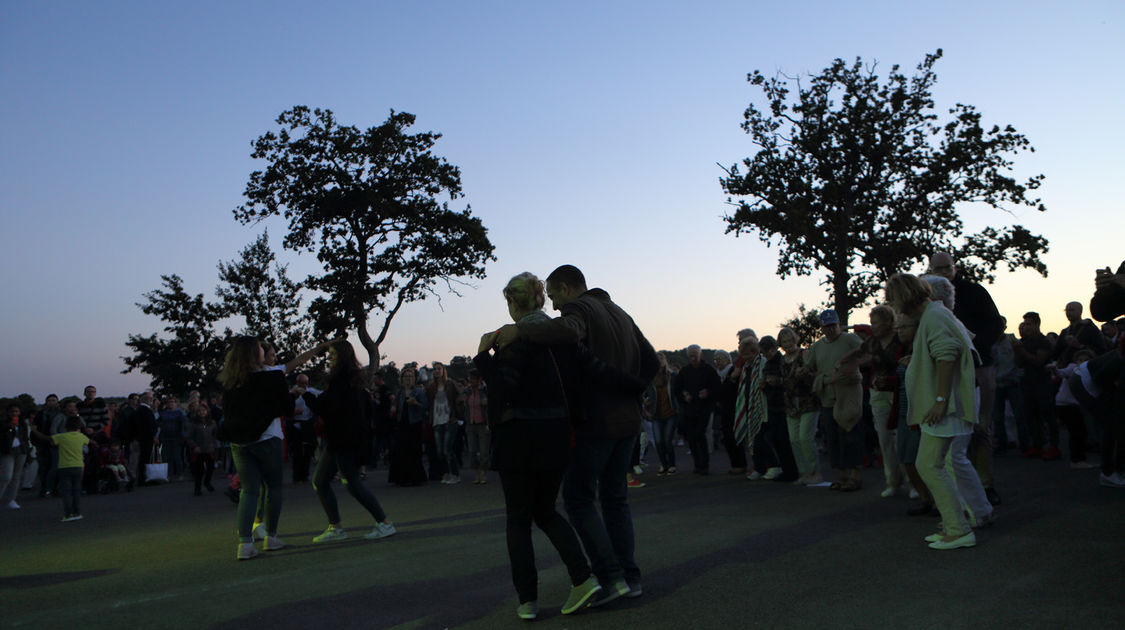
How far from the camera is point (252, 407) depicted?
282 inches

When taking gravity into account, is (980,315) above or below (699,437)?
above

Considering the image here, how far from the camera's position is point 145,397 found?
18016mm

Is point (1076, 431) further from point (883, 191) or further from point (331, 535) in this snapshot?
point (883, 191)

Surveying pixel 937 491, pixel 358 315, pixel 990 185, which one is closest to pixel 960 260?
pixel 990 185

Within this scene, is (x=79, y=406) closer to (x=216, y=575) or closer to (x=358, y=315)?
(x=216, y=575)

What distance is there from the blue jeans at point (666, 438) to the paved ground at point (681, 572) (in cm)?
314

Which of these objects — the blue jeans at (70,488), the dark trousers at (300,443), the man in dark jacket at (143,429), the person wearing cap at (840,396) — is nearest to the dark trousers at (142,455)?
the man in dark jacket at (143,429)

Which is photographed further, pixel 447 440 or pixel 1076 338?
pixel 447 440

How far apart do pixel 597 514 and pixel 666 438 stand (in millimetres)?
8200

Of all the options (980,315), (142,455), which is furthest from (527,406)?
(142,455)

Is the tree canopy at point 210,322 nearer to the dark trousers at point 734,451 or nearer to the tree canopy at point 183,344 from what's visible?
the tree canopy at point 183,344

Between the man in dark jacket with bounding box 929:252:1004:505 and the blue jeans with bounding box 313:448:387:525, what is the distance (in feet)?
17.3

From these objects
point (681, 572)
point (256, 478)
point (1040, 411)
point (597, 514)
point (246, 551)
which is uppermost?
point (1040, 411)

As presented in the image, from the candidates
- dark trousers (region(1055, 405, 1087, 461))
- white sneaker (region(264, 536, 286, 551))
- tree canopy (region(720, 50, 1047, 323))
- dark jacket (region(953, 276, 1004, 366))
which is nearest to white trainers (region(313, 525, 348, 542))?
white sneaker (region(264, 536, 286, 551))
